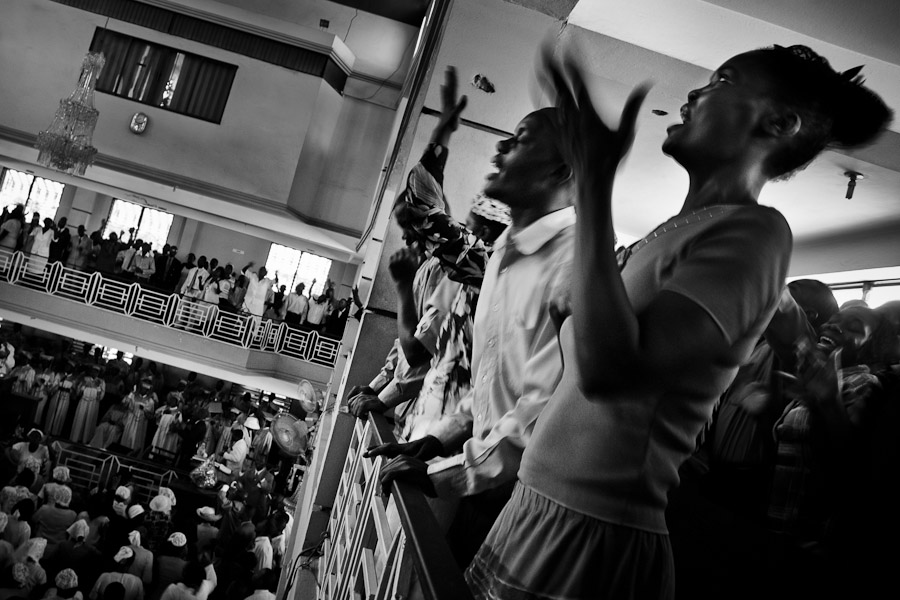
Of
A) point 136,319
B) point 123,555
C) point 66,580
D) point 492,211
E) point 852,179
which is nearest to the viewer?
point 852,179

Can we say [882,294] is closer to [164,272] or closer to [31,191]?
[164,272]

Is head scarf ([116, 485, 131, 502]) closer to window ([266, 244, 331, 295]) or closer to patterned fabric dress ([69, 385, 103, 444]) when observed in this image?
patterned fabric dress ([69, 385, 103, 444])

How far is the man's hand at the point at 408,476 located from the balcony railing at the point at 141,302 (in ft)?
37.8

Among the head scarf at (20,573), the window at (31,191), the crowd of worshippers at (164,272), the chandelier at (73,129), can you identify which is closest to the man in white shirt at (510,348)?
the head scarf at (20,573)

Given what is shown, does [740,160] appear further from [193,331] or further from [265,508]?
[193,331]

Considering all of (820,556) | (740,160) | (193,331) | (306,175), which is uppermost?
(306,175)

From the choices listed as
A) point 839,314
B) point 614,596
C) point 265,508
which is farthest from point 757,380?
point 265,508

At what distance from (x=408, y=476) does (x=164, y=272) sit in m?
13.7

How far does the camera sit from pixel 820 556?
110 cm

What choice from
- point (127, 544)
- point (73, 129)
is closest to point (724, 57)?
point (127, 544)

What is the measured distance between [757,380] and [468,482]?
0.58 m

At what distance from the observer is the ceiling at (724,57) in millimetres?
1137

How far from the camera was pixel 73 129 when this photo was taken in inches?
373

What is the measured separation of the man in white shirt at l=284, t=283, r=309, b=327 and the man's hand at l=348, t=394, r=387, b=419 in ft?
40.3
